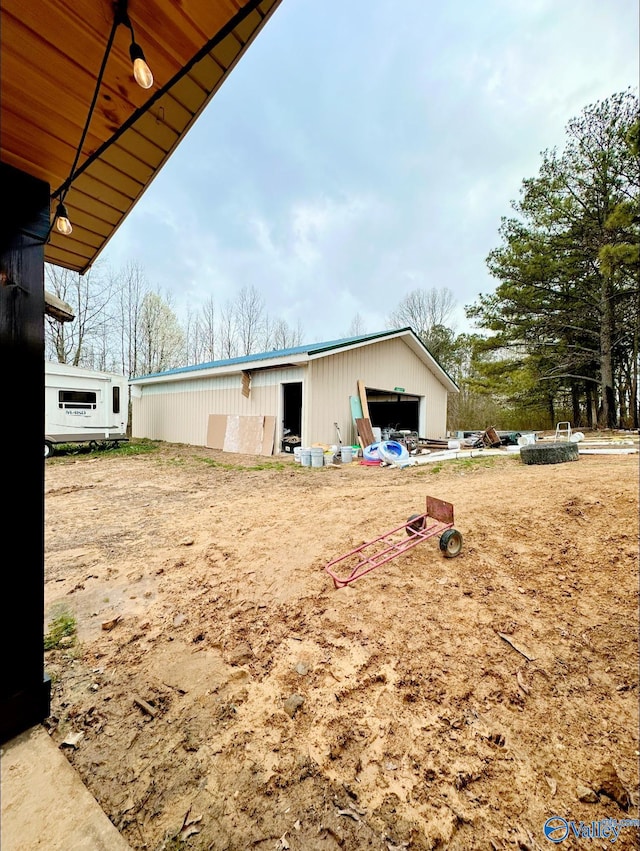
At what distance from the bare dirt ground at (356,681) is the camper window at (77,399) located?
739 centimetres

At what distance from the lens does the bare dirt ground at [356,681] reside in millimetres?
1105

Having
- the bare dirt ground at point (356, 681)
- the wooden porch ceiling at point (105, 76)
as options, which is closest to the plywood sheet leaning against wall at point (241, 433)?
the bare dirt ground at point (356, 681)

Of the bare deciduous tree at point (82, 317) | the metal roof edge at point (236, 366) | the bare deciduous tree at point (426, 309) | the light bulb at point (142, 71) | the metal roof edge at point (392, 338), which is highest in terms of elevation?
the bare deciduous tree at point (426, 309)

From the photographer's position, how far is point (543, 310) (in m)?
14.3

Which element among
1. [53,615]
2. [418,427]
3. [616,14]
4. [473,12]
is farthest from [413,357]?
[53,615]

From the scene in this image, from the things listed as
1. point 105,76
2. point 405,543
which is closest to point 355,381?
point 405,543

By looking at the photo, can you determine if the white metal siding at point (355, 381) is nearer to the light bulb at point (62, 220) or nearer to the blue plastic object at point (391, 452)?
the blue plastic object at point (391, 452)

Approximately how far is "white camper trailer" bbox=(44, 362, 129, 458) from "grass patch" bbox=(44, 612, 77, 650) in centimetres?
843

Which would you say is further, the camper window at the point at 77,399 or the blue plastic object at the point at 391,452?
the camper window at the point at 77,399

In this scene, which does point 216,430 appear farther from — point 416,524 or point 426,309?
point 426,309

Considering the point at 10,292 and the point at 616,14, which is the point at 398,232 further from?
the point at 10,292

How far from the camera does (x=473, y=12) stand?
3.60 m

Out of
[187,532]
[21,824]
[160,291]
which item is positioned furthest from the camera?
[160,291]

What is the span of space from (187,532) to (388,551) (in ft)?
7.21
